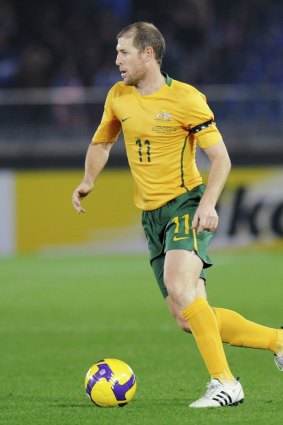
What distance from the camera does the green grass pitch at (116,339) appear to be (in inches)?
237

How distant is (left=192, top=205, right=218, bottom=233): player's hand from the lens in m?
5.77

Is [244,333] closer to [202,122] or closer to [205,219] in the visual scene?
[205,219]

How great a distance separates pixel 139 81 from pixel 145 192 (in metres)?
0.62

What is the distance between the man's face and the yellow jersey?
165 millimetres

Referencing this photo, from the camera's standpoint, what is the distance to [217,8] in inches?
850

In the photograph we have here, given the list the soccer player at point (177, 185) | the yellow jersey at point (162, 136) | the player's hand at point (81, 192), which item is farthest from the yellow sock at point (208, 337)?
the player's hand at point (81, 192)

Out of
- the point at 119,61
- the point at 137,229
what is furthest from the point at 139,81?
the point at 137,229

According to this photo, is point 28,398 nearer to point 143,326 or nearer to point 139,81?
point 139,81

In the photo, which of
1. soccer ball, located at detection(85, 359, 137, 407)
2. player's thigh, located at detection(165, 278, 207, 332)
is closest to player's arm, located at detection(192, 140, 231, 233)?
player's thigh, located at detection(165, 278, 207, 332)

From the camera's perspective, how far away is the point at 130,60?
617 cm

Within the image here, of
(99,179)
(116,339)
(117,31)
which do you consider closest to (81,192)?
(116,339)

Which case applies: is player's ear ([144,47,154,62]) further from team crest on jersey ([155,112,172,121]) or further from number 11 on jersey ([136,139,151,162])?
number 11 on jersey ([136,139,151,162])

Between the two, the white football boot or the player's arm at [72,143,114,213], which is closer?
the white football boot

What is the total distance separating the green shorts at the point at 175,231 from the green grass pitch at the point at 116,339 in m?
0.81
